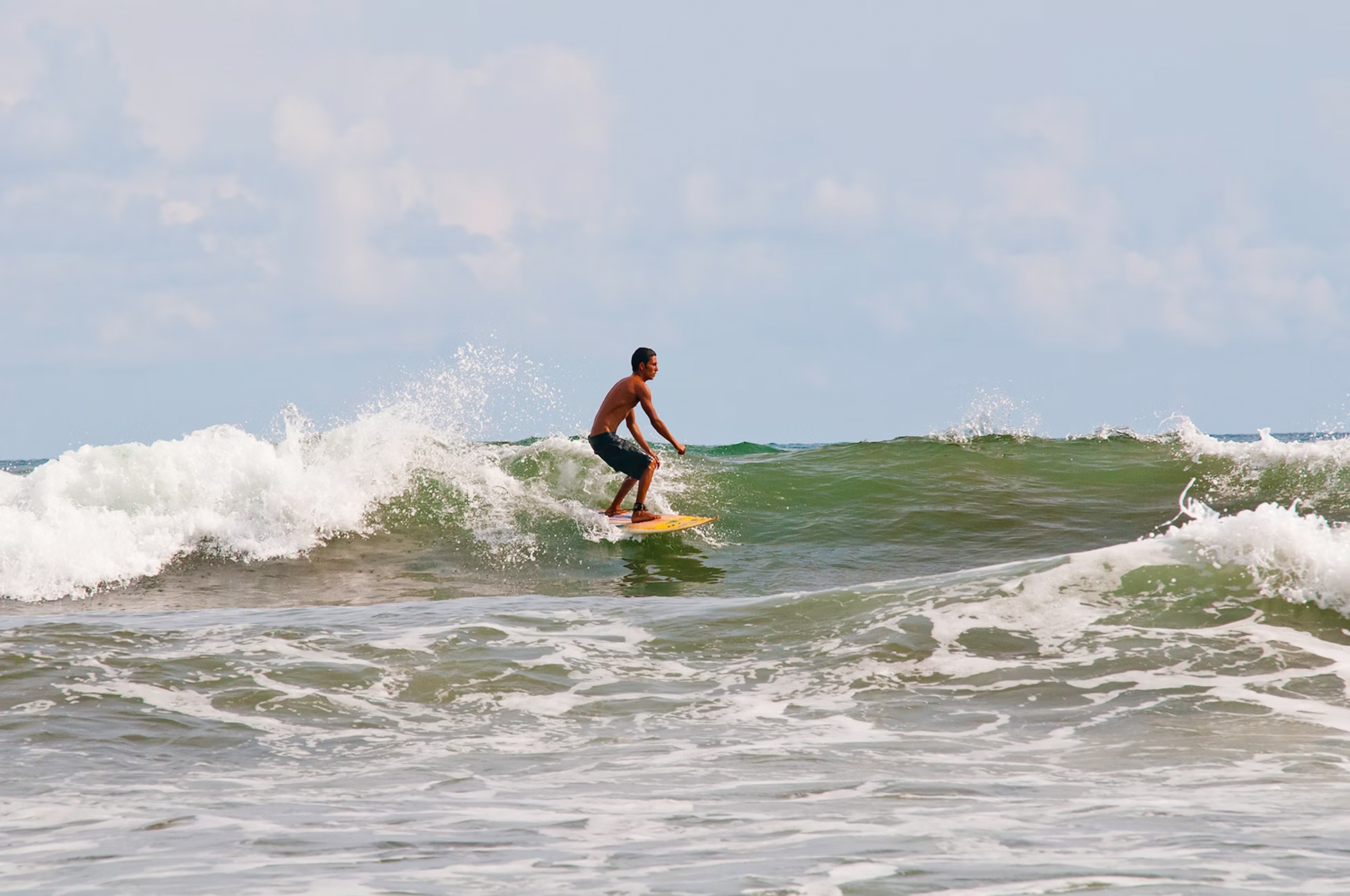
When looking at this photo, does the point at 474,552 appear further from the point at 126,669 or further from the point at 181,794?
the point at 181,794

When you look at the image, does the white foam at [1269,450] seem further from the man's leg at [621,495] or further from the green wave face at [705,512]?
the man's leg at [621,495]

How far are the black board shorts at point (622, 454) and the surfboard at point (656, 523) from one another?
529 mm

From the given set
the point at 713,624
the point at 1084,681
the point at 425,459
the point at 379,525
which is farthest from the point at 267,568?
the point at 1084,681

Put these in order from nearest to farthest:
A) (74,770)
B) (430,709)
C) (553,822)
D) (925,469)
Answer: (553,822)
(74,770)
(430,709)
(925,469)

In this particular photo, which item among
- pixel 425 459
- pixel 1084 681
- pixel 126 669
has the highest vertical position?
pixel 425 459

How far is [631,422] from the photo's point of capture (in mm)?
11961

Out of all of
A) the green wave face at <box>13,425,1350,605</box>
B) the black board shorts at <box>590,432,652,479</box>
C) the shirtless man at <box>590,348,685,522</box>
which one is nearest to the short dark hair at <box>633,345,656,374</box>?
the shirtless man at <box>590,348,685,522</box>

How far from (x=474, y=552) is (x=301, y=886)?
8.79 metres

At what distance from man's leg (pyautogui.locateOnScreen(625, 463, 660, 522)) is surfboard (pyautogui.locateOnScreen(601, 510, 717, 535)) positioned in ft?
0.15

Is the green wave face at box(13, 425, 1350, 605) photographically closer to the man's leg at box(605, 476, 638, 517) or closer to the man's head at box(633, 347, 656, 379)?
the man's leg at box(605, 476, 638, 517)

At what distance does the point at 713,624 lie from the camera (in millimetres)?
7418

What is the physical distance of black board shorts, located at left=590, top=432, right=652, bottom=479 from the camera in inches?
460

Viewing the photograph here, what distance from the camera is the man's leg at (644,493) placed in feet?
39.0

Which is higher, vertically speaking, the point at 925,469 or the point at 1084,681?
the point at 925,469
